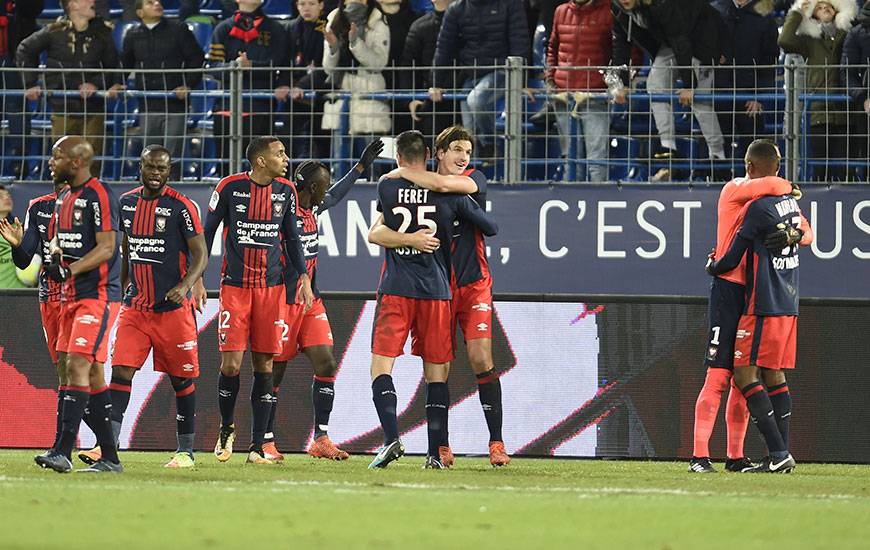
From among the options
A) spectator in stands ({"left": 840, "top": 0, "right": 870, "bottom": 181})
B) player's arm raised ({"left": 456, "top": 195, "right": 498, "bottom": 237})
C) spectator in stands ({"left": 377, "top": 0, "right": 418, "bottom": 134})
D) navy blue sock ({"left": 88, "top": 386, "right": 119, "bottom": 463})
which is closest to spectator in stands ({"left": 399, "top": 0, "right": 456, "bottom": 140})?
spectator in stands ({"left": 377, "top": 0, "right": 418, "bottom": 134})

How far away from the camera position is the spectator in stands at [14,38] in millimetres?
13430

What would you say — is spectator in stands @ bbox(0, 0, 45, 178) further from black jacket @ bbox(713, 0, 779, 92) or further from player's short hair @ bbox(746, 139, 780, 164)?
player's short hair @ bbox(746, 139, 780, 164)

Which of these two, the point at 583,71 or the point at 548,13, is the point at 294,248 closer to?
the point at 583,71

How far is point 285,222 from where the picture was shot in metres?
9.95

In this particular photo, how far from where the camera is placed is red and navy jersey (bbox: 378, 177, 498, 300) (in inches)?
372

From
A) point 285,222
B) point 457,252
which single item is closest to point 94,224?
point 285,222

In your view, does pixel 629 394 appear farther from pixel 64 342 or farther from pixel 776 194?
pixel 64 342

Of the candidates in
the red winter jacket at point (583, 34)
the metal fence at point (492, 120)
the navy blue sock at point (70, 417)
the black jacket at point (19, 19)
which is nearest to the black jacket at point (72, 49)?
the metal fence at point (492, 120)

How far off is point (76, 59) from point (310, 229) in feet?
15.6

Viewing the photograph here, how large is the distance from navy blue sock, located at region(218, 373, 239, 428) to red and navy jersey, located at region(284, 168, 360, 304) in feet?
2.26

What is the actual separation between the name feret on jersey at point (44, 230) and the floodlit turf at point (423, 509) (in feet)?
3.55

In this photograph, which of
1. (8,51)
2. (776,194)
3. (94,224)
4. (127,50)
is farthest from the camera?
(8,51)

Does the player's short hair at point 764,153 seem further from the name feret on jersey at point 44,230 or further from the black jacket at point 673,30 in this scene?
the name feret on jersey at point 44,230

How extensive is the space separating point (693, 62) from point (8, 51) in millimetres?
7113
